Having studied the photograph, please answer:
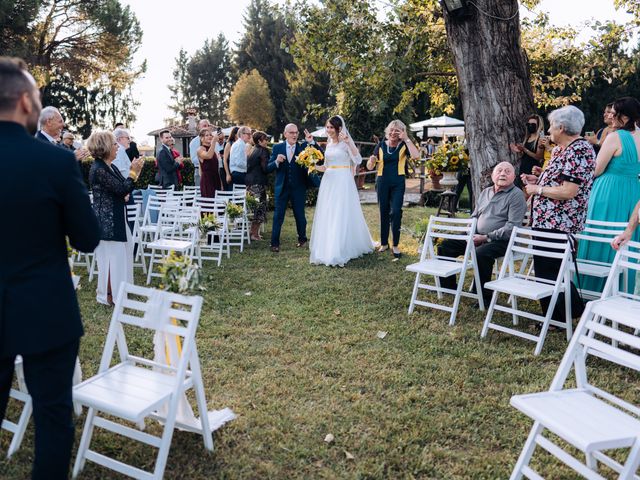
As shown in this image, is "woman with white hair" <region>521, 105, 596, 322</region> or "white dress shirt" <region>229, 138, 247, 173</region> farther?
"white dress shirt" <region>229, 138, 247, 173</region>

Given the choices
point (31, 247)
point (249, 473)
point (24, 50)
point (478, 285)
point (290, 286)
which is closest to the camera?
point (31, 247)

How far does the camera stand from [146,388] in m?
2.86

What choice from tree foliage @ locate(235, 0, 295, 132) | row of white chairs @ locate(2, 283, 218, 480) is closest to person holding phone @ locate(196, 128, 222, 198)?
row of white chairs @ locate(2, 283, 218, 480)

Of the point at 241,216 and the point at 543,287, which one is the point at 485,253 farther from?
the point at 241,216

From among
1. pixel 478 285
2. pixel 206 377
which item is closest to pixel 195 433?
pixel 206 377

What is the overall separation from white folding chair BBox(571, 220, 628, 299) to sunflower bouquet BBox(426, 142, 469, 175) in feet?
9.24

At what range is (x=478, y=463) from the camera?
311 centimetres

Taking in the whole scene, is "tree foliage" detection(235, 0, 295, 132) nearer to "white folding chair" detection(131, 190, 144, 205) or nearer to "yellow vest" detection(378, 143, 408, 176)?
"white folding chair" detection(131, 190, 144, 205)

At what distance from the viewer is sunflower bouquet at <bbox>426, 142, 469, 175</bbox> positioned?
817cm

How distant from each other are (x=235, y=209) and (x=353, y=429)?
224 inches

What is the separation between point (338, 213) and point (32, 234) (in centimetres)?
637

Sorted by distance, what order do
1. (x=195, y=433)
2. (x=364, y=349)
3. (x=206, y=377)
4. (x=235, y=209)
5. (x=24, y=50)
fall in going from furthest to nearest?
(x=24, y=50), (x=235, y=209), (x=364, y=349), (x=206, y=377), (x=195, y=433)

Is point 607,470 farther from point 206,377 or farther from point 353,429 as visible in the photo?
point 206,377


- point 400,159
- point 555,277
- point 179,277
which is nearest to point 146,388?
point 179,277
